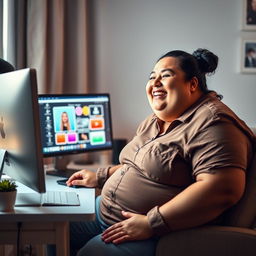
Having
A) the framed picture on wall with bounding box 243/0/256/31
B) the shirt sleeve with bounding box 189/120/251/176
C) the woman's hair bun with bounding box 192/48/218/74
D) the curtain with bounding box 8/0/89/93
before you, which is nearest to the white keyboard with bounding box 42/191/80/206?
the shirt sleeve with bounding box 189/120/251/176

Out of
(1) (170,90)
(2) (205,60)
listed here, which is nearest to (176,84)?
(1) (170,90)

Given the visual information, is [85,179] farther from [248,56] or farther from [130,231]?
[248,56]

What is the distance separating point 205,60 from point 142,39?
4.27 feet

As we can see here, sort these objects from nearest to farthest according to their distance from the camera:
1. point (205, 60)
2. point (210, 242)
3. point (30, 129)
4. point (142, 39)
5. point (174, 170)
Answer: point (30, 129) → point (210, 242) → point (174, 170) → point (205, 60) → point (142, 39)

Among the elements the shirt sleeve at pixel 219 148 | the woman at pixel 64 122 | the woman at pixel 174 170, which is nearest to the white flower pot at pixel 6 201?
the woman at pixel 174 170

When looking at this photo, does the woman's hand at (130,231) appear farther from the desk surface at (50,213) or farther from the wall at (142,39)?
the wall at (142,39)

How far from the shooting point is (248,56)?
9.78ft

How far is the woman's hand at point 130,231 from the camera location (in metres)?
1.36

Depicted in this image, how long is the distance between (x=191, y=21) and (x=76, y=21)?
2.73ft

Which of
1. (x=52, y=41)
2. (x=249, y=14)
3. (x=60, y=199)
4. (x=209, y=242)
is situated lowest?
(x=209, y=242)

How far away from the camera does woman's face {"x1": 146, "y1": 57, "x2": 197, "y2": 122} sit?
1.58 metres

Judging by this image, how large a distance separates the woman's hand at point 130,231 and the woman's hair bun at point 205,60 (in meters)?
0.68

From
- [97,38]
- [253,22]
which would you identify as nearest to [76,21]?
[97,38]

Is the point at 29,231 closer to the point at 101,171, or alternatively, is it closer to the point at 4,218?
the point at 4,218
